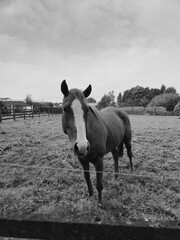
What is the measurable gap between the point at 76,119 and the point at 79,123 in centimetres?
7

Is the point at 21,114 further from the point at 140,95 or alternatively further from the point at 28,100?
the point at 140,95

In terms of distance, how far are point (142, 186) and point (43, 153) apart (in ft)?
10.6

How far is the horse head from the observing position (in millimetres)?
1594

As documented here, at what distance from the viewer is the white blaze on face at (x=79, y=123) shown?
1.58 metres

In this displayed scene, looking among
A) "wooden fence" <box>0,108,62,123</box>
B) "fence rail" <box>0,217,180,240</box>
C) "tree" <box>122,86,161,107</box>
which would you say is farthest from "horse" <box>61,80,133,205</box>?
"tree" <box>122,86,161,107</box>

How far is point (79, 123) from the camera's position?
1.70 metres

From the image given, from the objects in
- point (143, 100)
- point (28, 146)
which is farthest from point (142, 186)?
point (143, 100)

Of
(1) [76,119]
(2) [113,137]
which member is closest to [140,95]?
(2) [113,137]

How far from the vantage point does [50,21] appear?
29.0 ft

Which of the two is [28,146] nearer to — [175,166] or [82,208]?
[82,208]

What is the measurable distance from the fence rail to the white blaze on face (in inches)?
33.5

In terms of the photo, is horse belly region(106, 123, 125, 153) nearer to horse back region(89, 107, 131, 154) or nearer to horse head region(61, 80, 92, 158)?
horse back region(89, 107, 131, 154)

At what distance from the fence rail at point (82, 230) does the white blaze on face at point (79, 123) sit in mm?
850

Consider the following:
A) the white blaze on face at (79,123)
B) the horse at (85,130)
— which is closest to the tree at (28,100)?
the horse at (85,130)
